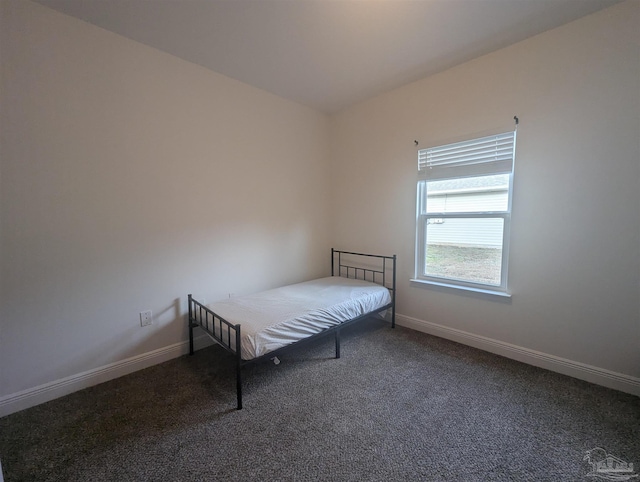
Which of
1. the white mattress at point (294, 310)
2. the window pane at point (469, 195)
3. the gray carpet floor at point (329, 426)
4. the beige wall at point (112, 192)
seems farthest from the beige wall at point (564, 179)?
the beige wall at point (112, 192)

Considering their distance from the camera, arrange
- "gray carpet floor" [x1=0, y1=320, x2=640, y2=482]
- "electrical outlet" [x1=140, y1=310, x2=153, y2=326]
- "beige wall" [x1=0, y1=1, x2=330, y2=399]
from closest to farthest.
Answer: "gray carpet floor" [x1=0, y1=320, x2=640, y2=482], "beige wall" [x1=0, y1=1, x2=330, y2=399], "electrical outlet" [x1=140, y1=310, x2=153, y2=326]

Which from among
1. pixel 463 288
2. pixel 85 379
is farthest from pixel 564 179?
pixel 85 379

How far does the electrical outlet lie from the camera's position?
7.47 ft

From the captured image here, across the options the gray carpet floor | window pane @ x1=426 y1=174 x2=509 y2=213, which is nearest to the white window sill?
the gray carpet floor

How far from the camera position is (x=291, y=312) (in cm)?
223

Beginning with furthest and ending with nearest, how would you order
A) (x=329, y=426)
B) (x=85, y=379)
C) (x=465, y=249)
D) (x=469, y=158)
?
(x=465, y=249) → (x=469, y=158) → (x=85, y=379) → (x=329, y=426)

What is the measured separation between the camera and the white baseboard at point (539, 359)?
191cm

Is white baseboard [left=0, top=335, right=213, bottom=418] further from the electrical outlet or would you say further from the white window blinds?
the white window blinds

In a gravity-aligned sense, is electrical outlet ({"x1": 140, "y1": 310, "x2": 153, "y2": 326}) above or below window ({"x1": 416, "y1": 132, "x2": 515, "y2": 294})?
below

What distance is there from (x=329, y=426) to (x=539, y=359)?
71.3 inches

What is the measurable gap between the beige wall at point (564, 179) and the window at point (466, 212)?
11 centimetres

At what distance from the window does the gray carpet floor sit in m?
0.83

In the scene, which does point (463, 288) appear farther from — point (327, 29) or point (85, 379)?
point (85, 379)

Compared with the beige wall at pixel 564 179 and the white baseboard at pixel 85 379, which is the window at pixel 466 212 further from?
the white baseboard at pixel 85 379
